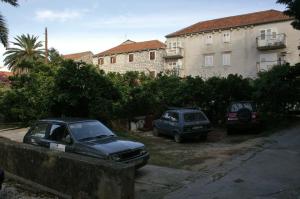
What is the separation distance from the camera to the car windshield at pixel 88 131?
35.8 feet

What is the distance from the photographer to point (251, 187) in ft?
31.1

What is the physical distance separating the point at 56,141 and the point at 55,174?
107 inches

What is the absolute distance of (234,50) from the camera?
45.6 meters

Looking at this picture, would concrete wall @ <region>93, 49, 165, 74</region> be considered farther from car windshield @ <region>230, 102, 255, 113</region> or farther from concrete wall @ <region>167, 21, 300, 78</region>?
car windshield @ <region>230, 102, 255, 113</region>

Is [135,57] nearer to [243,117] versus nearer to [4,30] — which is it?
[243,117]

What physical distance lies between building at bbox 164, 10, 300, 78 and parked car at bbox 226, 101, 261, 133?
2362 cm

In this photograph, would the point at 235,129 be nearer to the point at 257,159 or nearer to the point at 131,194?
the point at 257,159

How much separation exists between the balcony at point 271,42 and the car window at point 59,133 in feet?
116

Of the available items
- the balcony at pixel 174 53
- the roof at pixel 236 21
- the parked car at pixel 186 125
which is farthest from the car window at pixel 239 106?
the balcony at pixel 174 53

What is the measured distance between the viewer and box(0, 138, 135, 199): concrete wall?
6.95 meters

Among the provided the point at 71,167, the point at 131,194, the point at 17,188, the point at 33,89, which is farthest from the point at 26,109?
the point at 131,194

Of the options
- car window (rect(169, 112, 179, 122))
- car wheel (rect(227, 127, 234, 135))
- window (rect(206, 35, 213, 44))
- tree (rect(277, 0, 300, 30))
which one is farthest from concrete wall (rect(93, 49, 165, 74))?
tree (rect(277, 0, 300, 30))

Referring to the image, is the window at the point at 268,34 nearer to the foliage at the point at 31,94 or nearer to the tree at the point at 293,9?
the tree at the point at 293,9

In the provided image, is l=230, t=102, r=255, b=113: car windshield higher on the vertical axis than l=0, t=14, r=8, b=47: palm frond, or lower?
lower
